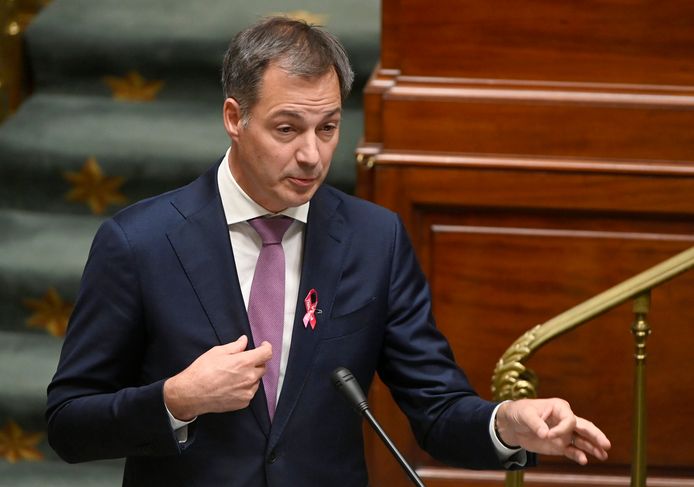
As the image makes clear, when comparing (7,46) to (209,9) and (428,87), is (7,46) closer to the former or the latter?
(209,9)

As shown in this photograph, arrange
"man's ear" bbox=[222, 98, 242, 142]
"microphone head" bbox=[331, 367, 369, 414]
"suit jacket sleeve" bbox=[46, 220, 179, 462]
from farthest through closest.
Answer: "man's ear" bbox=[222, 98, 242, 142] → "suit jacket sleeve" bbox=[46, 220, 179, 462] → "microphone head" bbox=[331, 367, 369, 414]

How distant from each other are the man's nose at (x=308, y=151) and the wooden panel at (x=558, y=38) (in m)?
1.40

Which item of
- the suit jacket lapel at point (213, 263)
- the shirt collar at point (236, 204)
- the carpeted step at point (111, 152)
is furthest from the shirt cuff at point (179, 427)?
the carpeted step at point (111, 152)

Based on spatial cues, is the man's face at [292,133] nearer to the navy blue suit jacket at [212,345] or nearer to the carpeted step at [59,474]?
the navy blue suit jacket at [212,345]

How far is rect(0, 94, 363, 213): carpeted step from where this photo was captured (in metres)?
3.98

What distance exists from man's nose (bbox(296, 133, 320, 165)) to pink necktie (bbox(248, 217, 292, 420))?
0.18m

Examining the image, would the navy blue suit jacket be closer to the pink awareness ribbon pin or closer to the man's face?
the pink awareness ribbon pin

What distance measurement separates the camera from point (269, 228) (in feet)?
7.39

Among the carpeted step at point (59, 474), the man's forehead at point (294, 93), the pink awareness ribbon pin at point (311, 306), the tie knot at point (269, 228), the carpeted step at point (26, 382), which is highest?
the man's forehead at point (294, 93)

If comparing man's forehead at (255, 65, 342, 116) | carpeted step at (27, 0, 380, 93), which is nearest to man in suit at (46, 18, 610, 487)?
man's forehead at (255, 65, 342, 116)

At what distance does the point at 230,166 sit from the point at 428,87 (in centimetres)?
129

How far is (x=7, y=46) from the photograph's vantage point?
14.0 ft

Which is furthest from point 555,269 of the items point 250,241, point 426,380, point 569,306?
Result: point 250,241

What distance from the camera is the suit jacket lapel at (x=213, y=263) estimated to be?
2178mm
